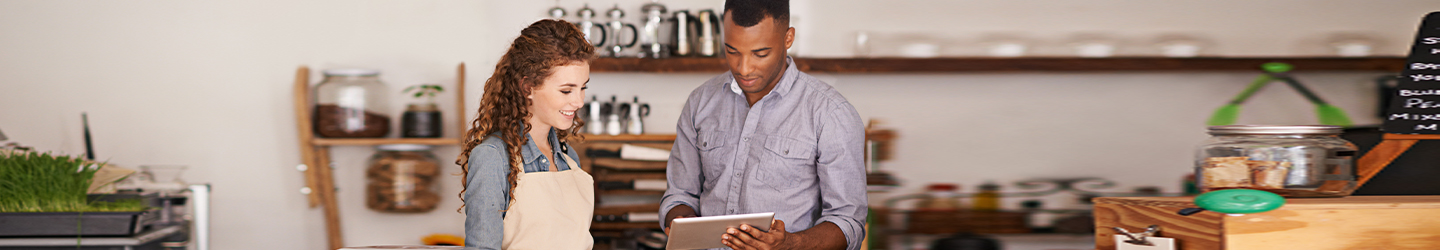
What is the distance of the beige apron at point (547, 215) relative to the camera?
125cm

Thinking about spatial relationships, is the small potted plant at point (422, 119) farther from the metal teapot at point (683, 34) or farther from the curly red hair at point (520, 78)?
the curly red hair at point (520, 78)

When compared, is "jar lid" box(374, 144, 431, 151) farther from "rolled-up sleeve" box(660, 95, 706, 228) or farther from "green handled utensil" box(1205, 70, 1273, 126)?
"green handled utensil" box(1205, 70, 1273, 126)

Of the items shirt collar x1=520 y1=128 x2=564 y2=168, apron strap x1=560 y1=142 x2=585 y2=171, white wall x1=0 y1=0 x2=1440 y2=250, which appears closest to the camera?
shirt collar x1=520 y1=128 x2=564 y2=168

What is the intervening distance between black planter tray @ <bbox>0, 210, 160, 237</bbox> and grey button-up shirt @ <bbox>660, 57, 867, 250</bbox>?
4.93 ft

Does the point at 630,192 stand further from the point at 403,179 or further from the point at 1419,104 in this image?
the point at 1419,104

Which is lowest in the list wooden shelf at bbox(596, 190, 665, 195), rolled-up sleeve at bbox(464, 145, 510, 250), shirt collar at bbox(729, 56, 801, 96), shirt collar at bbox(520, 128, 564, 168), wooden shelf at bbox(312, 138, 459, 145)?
wooden shelf at bbox(596, 190, 665, 195)

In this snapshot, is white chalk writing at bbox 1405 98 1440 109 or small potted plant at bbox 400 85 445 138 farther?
small potted plant at bbox 400 85 445 138

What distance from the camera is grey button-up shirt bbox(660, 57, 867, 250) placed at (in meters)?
1.47

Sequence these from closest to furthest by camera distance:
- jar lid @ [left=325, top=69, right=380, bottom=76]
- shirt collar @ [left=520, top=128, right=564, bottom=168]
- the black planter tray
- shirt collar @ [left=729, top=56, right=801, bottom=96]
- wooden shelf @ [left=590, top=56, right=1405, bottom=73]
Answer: shirt collar @ [left=520, top=128, right=564, bottom=168] < shirt collar @ [left=729, top=56, right=801, bottom=96] < the black planter tray < wooden shelf @ [left=590, top=56, right=1405, bottom=73] < jar lid @ [left=325, top=69, right=380, bottom=76]

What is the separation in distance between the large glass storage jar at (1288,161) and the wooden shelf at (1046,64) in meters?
2.02

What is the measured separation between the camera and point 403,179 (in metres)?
3.42

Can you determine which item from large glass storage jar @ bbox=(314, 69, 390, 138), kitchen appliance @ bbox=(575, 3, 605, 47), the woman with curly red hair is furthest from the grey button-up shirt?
large glass storage jar @ bbox=(314, 69, 390, 138)

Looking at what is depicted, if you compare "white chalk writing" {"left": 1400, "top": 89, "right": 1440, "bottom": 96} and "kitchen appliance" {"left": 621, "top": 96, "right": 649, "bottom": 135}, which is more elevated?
"white chalk writing" {"left": 1400, "top": 89, "right": 1440, "bottom": 96}

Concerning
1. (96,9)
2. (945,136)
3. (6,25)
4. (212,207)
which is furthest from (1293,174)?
(6,25)
